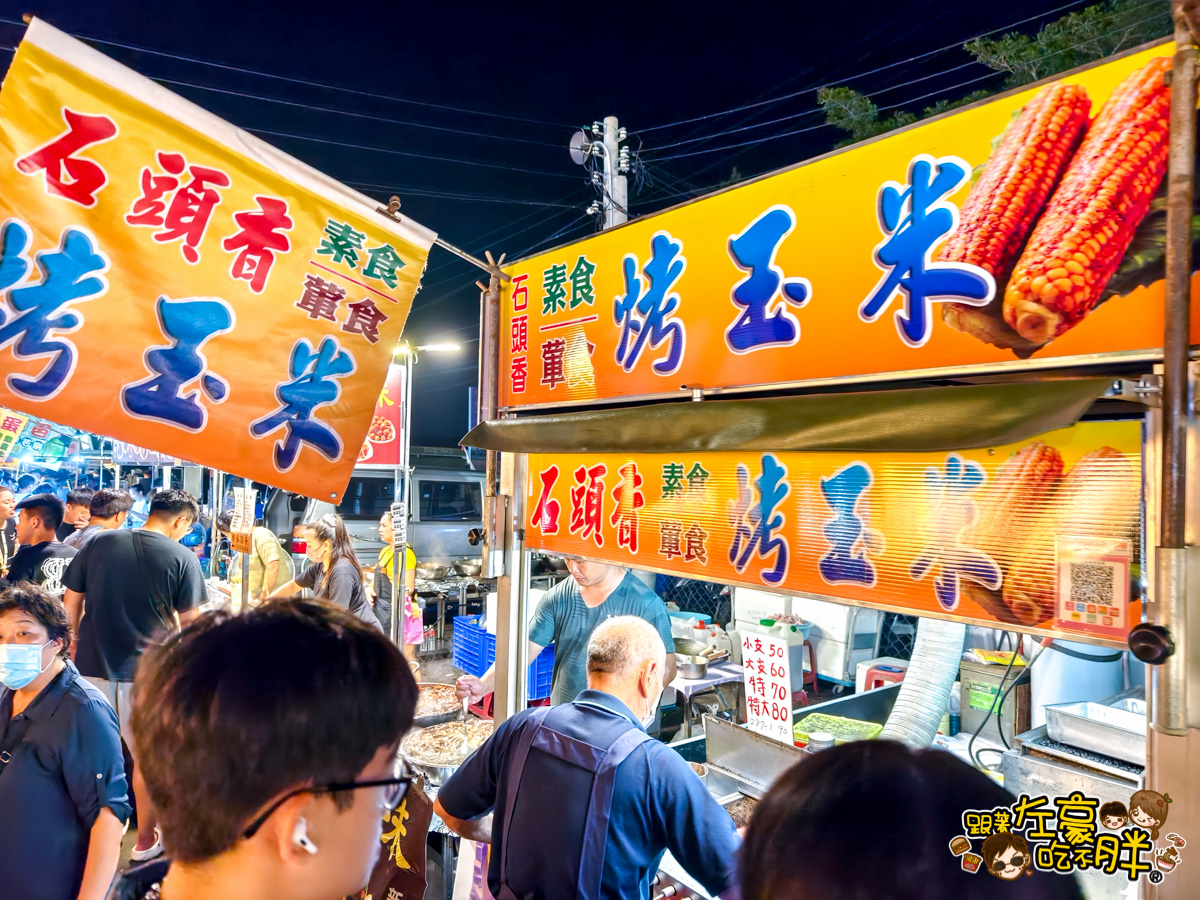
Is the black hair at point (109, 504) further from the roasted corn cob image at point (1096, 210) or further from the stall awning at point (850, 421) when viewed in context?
the roasted corn cob image at point (1096, 210)

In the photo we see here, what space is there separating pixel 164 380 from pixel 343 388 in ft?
2.61

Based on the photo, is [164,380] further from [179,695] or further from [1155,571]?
[1155,571]

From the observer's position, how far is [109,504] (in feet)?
22.2

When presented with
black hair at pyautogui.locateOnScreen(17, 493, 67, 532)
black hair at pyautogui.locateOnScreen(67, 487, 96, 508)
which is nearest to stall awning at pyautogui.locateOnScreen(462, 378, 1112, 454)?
black hair at pyautogui.locateOnScreen(17, 493, 67, 532)

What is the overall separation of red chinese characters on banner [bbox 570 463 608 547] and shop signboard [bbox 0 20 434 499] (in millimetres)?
1241

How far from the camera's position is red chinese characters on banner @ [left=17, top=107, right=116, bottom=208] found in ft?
9.48

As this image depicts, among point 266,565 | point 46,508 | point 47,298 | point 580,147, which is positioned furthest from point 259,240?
point 580,147

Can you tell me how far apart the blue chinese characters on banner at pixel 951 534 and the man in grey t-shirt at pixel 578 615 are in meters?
3.06

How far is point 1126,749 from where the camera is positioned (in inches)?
139

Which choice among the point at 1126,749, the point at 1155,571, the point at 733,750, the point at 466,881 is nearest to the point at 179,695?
the point at 1155,571

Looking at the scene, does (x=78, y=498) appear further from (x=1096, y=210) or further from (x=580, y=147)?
(x=1096, y=210)

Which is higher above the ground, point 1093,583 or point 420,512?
point 1093,583

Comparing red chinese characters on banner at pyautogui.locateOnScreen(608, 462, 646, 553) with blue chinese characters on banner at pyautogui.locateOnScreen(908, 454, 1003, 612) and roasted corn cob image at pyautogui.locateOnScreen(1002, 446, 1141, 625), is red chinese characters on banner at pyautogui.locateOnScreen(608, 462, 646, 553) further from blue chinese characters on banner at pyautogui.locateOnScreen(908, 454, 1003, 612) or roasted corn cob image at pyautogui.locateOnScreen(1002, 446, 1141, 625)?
roasted corn cob image at pyautogui.locateOnScreen(1002, 446, 1141, 625)

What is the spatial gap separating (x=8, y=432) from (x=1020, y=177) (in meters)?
17.4
